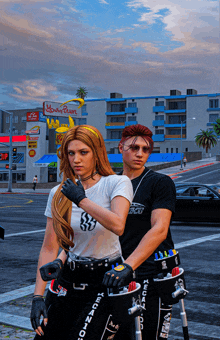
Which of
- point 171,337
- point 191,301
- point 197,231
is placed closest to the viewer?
point 171,337

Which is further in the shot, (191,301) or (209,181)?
(209,181)

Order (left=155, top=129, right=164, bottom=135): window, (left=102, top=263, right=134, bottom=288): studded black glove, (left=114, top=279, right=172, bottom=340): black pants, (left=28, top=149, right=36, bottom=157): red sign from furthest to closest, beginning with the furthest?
(left=155, top=129, right=164, bottom=135): window → (left=28, top=149, right=36, bottom=157): red sign → (left=114, top=279, right=172, bottom=340): black pants → (left=102, top=263, right=134, bottom=288): studded black glove

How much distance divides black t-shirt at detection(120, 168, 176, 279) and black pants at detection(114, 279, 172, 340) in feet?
0.35

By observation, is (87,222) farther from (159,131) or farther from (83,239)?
(159,131)

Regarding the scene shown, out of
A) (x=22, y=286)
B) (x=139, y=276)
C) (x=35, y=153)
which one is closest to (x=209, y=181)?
(x=35, y=153)

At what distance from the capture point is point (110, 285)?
7.82 feet

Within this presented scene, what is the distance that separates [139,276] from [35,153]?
61.3 m

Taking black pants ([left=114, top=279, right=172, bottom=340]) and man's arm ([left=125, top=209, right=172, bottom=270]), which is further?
black pants ([left=114, top=279, right=172, bottom=340])

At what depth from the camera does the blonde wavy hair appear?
2656mm

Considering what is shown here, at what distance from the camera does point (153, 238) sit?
296 centimetres

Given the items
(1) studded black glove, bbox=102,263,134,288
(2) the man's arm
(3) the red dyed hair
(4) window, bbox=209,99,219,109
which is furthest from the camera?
(4) window, bbox=209,99,219,109

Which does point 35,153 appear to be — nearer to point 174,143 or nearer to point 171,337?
point 174,143

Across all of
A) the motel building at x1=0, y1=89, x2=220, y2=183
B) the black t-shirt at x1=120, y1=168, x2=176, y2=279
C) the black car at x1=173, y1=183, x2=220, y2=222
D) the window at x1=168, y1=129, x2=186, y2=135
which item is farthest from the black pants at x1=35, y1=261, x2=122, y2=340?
the window at x1=168, y1=129, x2=186, y2=135

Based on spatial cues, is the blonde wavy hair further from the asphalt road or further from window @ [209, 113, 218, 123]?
window @ [209, 113, 218, 123]
